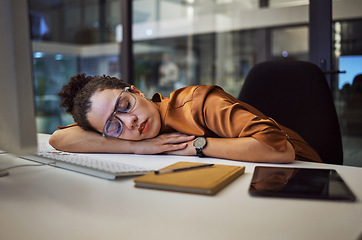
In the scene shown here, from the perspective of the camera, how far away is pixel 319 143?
1.43 meters

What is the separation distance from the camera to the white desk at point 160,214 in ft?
1.56

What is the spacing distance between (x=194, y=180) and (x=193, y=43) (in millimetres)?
2789

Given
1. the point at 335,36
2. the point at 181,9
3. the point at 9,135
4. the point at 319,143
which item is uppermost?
the point at 181,9

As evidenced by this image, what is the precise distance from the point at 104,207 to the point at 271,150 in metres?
0.56

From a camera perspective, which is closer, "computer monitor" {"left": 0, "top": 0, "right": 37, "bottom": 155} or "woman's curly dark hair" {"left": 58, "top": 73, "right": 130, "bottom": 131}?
"computer monitor" {"left": 0, "top": 0, "right": 37, "bottom": 155}

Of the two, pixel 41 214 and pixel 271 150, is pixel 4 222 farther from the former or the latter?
pixel 271 150

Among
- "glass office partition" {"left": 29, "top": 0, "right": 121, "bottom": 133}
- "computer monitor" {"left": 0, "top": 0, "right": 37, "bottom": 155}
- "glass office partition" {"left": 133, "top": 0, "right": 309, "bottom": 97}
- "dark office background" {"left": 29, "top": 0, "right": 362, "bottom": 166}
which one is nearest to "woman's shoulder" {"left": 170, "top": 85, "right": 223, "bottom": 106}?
"computer monitor" {"left": 0, "top": 0, "right": 37, "bottom": 155}

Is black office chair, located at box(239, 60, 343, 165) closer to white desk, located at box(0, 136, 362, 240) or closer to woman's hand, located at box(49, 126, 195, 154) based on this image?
woman's hand, located at box(49, 126, 195, 154)

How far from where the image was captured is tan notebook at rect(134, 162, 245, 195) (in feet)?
2.13

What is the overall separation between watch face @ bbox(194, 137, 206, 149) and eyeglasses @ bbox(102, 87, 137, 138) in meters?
0.27

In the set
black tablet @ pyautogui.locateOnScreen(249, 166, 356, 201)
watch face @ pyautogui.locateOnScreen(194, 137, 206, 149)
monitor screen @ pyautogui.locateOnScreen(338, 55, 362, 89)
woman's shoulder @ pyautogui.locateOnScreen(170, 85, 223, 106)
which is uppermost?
monitor screen @ pyautogui.locateOnScreen(338, 55, 362, 89)

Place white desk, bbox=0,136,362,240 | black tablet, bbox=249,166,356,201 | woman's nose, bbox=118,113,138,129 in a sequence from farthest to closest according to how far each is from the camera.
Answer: woman's nose, bbox=118,113,138,129 → black tablet, bbox=249,166,356,201 → white desk, bbox=0,136,362,240

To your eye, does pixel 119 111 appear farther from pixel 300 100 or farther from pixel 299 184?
pixel 300 100

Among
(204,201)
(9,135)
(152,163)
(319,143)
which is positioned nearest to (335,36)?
(319,143)
